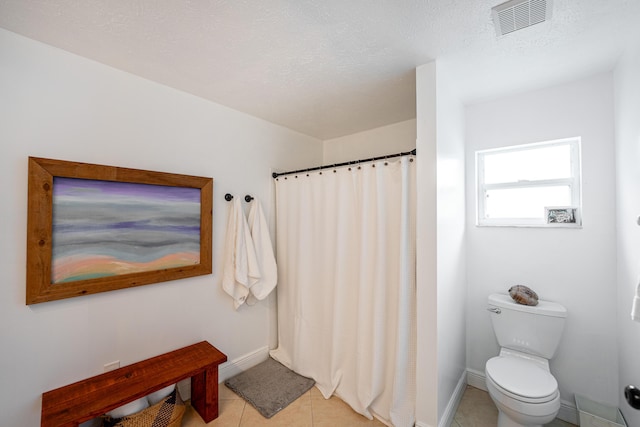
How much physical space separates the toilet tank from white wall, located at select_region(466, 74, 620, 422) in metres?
0.15

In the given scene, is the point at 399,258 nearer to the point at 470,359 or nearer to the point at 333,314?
the point at 333,314

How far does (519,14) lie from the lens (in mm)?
1218

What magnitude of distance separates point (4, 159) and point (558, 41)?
295cm

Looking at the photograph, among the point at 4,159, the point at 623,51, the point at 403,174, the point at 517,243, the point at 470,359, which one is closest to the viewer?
the point at 4,159

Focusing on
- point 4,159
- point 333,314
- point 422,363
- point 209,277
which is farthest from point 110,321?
point 422,363

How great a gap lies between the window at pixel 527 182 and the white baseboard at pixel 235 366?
7.44ft

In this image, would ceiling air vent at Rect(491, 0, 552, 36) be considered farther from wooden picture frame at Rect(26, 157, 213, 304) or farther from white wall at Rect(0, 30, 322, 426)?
wooden picture frame at Rect(26, 157, 213, 304)

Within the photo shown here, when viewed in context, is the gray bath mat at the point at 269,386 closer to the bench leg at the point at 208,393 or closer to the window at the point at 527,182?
the bench leg at the point at 208,393

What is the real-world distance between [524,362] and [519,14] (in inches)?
79.7

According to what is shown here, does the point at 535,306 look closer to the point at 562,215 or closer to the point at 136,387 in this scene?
the point at 562,215

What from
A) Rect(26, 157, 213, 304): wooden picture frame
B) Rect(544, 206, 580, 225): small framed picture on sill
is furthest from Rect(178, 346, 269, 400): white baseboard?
Rect(544, 206, 580, 225): small framed picture on sill

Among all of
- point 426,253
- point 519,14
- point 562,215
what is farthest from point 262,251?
point 562,215

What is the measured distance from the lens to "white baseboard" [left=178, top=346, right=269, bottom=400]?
2016 mm

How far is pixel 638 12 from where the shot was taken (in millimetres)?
→ 1233
